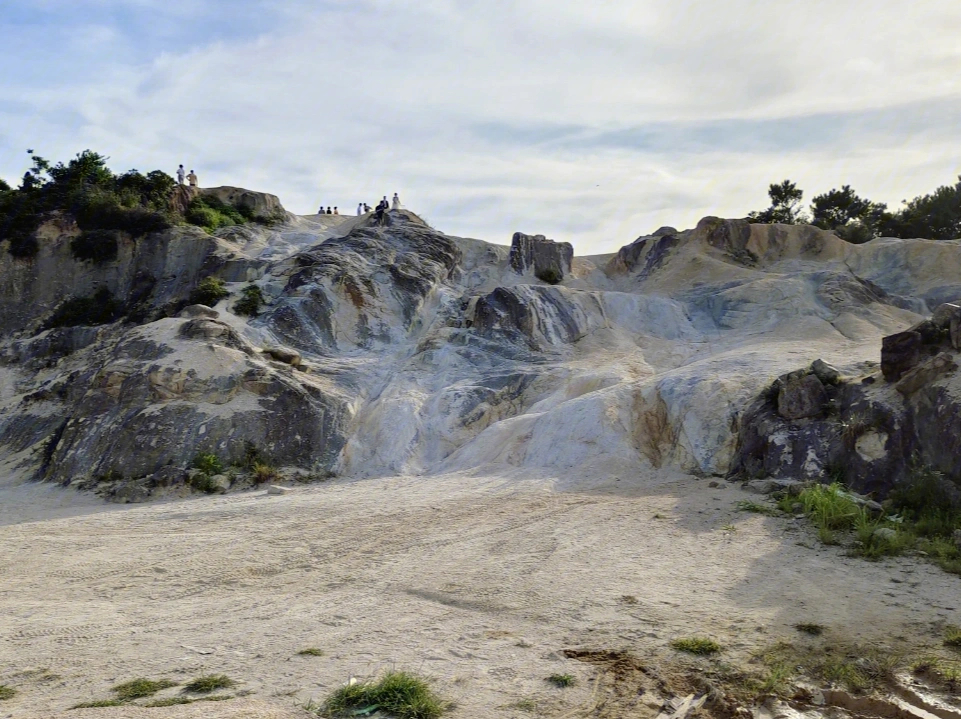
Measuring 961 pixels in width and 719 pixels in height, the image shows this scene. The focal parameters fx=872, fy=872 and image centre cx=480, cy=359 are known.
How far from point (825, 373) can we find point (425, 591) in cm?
955

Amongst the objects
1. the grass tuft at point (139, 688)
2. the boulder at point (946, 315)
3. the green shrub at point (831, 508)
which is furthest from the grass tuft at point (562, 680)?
the boulder at point (946, 315)

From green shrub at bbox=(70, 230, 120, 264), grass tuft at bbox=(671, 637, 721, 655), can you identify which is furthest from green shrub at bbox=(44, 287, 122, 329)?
grass tuft at bbox=(671, 637, 721, 655)

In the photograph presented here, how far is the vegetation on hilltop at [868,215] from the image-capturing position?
120 ft

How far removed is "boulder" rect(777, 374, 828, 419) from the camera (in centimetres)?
1620

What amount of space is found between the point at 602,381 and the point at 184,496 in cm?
1019

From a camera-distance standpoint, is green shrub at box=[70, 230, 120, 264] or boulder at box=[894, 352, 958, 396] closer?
boulder at box=[894, 352, 958, 396]

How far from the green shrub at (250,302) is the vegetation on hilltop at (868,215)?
20.8 m

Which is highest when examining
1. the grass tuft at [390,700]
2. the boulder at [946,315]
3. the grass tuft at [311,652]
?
the boulder at [946,315]

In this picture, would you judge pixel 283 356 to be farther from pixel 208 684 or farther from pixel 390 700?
pixel 390 700

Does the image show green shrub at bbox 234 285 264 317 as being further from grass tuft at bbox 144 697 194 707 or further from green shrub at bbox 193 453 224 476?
grass tuft at bbox 144 697 194 707

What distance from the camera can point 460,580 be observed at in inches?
459

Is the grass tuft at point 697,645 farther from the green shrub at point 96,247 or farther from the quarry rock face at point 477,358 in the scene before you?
the green shrub at point 96,247

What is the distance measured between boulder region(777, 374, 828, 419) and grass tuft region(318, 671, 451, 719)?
10.6 m

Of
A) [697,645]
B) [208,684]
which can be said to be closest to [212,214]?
[208,684]
